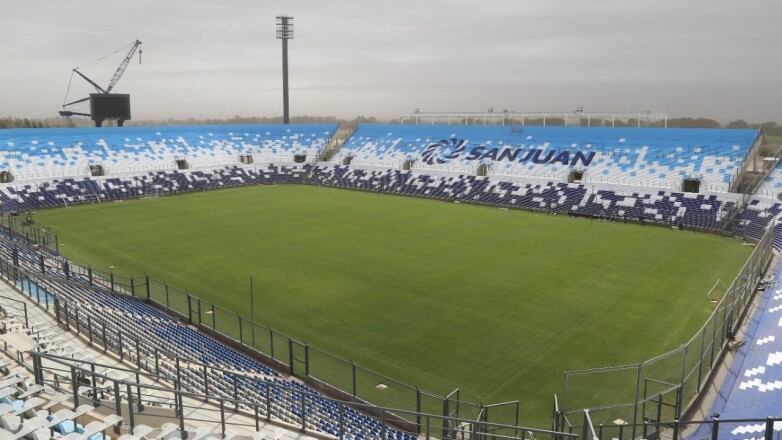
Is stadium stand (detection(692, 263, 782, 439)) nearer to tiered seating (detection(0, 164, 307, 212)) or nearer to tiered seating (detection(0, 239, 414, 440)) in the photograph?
tiered seating (detection(0, 239, 414, 440))

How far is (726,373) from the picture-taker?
584 inches

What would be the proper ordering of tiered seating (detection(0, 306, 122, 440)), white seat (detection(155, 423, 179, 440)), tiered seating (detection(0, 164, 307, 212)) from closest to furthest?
tiered seating (detection(0, 306, 122, 440)), white seat (detection(155, 423, 179, 440)), tiered seating (detection(0, 164, 307, 212))

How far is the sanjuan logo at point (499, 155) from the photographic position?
50.2 m

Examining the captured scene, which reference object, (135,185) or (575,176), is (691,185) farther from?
(135,185)

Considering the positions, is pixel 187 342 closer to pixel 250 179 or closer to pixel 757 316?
pixel 757 316

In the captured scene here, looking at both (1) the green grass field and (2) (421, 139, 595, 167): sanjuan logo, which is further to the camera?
(2) (421, 139, 595, 167): sanjuan logo

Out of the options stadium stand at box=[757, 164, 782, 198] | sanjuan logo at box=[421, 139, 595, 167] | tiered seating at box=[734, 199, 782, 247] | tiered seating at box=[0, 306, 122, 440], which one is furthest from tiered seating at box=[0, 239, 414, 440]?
sanjuan logo at box=[421, 139, 595, 167]

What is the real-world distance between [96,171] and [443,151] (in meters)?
33.9

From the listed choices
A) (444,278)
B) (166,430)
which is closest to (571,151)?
(444,278)

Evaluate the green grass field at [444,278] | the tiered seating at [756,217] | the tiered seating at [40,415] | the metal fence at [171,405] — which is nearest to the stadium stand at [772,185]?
the tiered seating at [756,217]

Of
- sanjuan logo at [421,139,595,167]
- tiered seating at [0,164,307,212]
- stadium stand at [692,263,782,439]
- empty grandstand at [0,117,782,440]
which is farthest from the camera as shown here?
sanjuan logo at [421,139,595,167]

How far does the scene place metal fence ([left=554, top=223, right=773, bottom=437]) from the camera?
42.1 ft

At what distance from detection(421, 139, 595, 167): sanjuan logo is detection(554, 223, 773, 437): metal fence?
111 feet

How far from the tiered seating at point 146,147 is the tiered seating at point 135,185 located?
2208 millimetres
